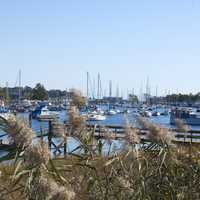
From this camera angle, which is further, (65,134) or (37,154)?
(65,134)

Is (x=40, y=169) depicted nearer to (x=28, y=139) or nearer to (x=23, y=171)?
(x=23, y=171)

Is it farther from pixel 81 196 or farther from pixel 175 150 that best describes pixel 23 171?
pixel 175 150

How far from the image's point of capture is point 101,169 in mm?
4289

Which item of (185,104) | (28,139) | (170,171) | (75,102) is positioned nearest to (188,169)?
(170,171)

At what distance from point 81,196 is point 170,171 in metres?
0.86

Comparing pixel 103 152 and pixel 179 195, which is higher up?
pixel 103 152

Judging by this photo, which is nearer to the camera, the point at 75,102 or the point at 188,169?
the point at 75,102

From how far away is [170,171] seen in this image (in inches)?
175

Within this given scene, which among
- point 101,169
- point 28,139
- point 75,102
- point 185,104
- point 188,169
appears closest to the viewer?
point 28,139

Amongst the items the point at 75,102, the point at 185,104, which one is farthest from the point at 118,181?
the point at 185,104

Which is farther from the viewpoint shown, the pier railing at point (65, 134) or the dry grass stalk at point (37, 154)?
the pier railing at point (65, 134)

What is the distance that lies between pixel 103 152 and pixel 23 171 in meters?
1.20

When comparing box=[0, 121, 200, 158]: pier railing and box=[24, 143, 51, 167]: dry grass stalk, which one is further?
box=[0, 121, 200, 158]: pier railing

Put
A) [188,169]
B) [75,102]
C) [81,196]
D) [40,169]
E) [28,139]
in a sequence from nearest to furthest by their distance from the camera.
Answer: [28,139] → [40,169] → [75,102] → [81,196] → [188,169]
